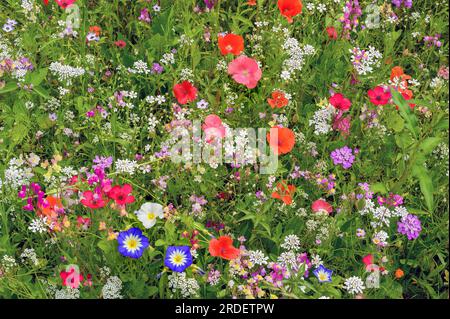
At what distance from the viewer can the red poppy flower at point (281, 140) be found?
2.82m

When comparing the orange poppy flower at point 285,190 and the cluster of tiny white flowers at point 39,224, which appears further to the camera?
the orange poppy flower at point 285,190

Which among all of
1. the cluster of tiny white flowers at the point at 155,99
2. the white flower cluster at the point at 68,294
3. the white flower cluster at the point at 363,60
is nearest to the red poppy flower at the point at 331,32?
the white flower cluster at the point at 363,60

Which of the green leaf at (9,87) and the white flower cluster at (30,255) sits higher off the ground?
the green leaf at (9,87)

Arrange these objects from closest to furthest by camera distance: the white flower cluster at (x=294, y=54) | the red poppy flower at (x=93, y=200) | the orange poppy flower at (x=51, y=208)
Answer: the red poppy flower at (x=93, y=200), the orange poppy flower at (x=51, y=208), the white flower cluster at (x=294, y=54)

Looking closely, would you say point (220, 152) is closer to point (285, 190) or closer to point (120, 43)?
point (285, 190)

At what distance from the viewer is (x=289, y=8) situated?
3.21 meters

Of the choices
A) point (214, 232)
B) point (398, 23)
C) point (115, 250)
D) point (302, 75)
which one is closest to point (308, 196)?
point (214, 232)

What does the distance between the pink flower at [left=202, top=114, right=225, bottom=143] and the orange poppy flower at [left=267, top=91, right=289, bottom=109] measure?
0.29 metres

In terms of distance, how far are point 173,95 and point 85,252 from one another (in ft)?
3.18

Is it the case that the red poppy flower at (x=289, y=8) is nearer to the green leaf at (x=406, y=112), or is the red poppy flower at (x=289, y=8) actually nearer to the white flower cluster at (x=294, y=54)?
the white flower cluster at (x=294, y=54)

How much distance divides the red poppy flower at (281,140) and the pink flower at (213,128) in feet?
0.74

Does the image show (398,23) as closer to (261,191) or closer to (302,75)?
(302,75)

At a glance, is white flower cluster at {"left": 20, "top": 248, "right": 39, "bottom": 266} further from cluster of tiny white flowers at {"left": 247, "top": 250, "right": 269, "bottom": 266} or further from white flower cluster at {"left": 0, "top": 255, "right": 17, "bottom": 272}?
cluster of tiny white flowers at {"left": 247, "top": 250, "right": 269, "bottom": 266}
